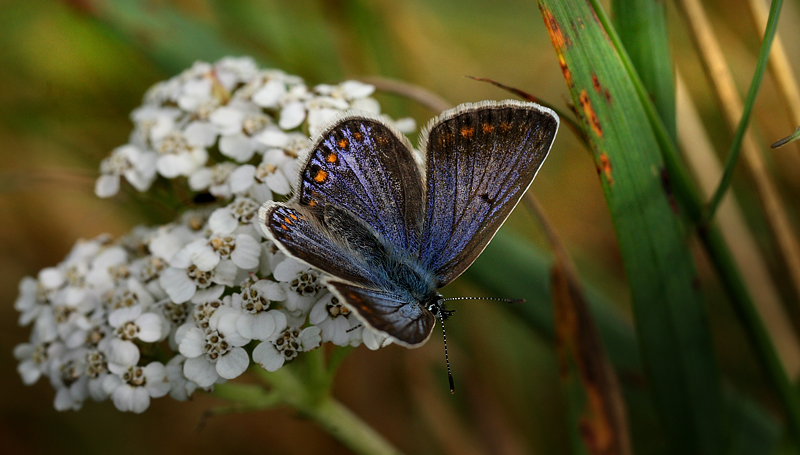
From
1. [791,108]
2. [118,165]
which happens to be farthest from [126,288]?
[791,108]

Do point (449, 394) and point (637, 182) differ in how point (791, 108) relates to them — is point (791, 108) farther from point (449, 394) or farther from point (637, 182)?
point (449, 394)

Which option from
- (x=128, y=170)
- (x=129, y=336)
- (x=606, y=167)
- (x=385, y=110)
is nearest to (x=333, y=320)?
(x=129, y=336)

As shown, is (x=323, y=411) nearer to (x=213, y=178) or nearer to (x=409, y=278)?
(x=409, y=278)

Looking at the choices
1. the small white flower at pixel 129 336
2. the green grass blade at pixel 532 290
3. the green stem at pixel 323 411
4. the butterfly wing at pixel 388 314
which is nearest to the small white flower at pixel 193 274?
the small white flower at pixel 129 336

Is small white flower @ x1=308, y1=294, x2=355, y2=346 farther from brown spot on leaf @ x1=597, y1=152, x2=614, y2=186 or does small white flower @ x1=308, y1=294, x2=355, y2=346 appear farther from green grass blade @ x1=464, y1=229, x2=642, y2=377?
brown spot on leaf @ x1=597, y1=152, x2=614, y2=186

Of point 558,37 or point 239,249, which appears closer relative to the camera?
point 558,37

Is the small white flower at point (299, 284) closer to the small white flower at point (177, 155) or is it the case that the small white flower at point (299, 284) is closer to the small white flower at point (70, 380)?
the small white flower at point (177, 155)
